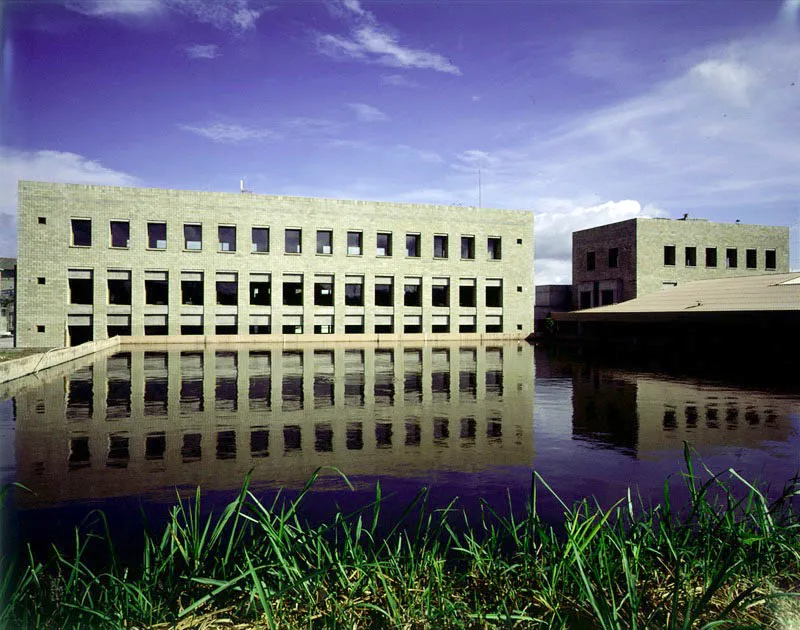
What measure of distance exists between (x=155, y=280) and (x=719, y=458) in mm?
37999

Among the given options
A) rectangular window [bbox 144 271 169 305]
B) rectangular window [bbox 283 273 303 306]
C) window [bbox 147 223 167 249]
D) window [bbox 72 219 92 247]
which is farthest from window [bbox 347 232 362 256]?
window [bbox 72 219 92 247]

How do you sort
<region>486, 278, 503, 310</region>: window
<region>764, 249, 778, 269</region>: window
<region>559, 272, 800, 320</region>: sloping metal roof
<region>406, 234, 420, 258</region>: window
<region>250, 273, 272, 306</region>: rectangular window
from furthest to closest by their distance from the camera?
<region>764, 249, 778, 269</region>: window, <region>486, 278, 503, 310</region>: window, <region>406, 234, 420, 258</region>: window, <region>250, 273, 272, 306</region>: rectangular window, <region>559, 272, 800, 320</region>: sloping metal roof

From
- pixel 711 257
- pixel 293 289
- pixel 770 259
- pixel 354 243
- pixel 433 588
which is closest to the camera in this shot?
pixel 433 588

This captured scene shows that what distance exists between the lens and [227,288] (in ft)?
132

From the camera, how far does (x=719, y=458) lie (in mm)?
8148

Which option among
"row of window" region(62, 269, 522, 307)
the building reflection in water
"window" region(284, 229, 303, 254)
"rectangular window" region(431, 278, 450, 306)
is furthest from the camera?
"rectangular window" region(431, 278, 450, 306)

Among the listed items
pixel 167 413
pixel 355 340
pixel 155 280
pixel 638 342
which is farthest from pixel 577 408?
pixel 155 280

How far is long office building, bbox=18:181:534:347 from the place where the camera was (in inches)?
1451

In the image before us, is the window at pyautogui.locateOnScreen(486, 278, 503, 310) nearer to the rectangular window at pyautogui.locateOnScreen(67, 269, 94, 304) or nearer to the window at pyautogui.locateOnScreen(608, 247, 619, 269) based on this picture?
the window at pyautogui.locateOnScreen(608, 247, 619, 269)

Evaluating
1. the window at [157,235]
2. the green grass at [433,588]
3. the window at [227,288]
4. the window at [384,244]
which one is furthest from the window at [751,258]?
the green grass at [433,588]

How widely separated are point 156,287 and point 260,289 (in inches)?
280

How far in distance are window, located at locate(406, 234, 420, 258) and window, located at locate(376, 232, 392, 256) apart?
1582 millimetres

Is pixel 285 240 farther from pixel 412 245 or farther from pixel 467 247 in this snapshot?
pixel 467 247

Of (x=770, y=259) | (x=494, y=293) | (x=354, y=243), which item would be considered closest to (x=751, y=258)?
(x=770, y=259)
